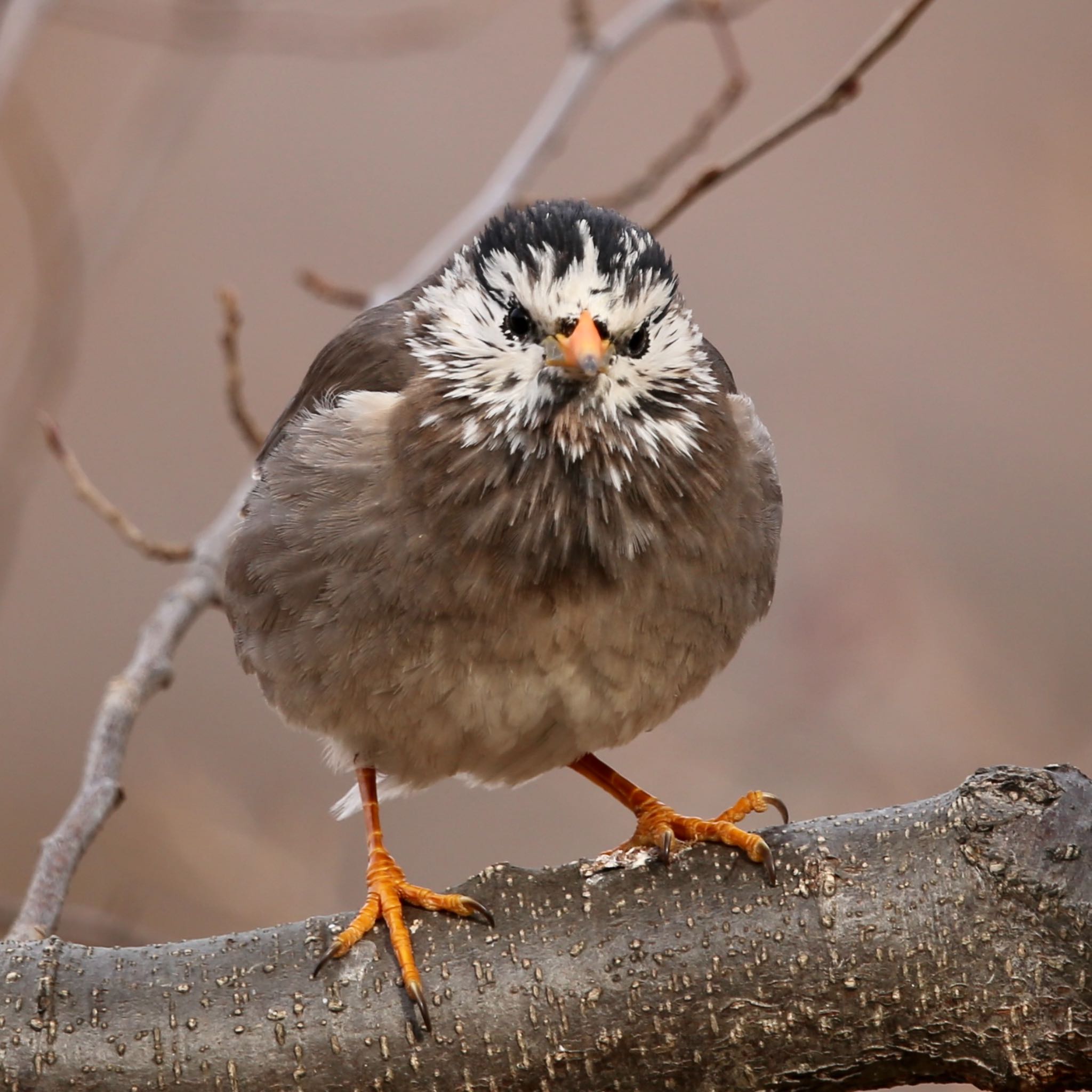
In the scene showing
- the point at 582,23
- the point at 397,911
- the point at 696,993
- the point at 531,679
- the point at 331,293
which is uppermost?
the point at 582,23

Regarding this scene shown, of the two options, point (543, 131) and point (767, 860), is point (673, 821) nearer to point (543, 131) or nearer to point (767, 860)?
point (767, 860)

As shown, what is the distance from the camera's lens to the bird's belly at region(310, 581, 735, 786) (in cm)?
277

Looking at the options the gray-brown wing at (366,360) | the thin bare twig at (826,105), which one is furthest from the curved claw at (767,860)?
the thin bare twig at (826,105)

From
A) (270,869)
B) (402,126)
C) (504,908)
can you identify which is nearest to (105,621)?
Answer: (270,869)

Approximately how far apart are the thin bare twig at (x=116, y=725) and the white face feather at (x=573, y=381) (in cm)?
74

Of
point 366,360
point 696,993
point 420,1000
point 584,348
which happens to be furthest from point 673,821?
point 366,360

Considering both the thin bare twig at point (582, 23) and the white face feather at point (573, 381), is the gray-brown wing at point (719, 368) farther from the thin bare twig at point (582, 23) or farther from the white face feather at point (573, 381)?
the thin bare twig at point (582, 23)

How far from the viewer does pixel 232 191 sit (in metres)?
6.31

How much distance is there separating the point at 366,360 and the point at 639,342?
2.12ft

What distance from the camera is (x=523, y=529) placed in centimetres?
276

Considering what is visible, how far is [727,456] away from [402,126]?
3.83 metres

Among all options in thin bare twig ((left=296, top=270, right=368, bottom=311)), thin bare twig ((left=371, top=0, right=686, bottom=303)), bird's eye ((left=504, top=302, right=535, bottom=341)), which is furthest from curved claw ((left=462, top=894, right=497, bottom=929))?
thin bare twig ((left=296, top=270, right=368, bottom=311))

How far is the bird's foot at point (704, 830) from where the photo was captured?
2330mm

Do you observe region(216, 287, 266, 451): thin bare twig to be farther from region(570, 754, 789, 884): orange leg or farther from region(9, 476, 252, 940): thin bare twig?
region(570, 754, 789, 884): orange leg
